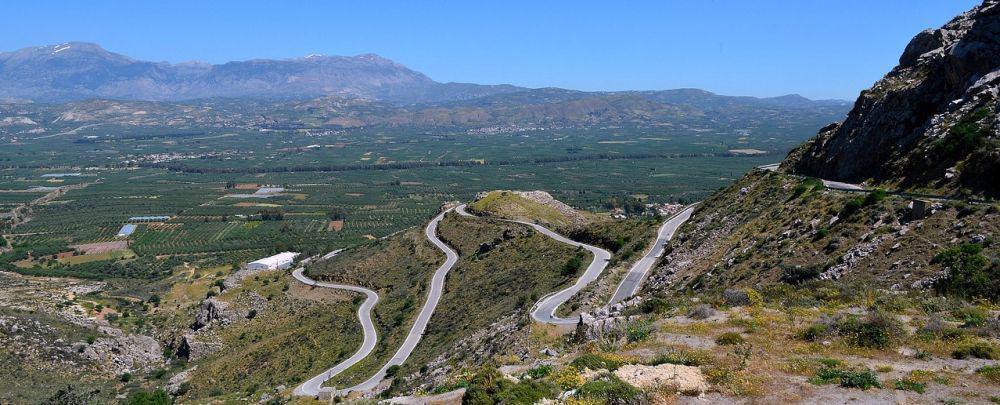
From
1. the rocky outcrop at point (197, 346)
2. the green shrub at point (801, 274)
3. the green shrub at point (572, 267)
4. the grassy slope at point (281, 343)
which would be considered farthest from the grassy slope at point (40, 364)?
the green shrub at point (801, 274)

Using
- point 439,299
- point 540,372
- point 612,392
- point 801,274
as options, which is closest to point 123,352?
point 439,299

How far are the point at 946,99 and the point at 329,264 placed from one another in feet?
221

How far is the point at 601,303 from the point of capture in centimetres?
3750

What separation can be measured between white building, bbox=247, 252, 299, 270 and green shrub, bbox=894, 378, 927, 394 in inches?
3495

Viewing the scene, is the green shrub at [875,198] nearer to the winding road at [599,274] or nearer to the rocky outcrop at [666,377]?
the winding road at [599,274]

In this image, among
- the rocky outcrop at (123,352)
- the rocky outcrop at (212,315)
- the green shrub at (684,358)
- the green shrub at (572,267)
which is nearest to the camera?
the green shrub at (684,358)

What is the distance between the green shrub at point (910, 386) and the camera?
629 inches

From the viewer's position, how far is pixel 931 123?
38688mm

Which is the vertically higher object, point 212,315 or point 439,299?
point 439,299

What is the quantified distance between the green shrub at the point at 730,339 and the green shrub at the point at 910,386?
527 cm

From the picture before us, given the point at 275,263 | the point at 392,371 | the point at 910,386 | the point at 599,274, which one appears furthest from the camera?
the point at 275,263

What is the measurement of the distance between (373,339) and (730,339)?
35890 mm

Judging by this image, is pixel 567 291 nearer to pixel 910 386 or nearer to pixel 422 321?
pixel 422 321

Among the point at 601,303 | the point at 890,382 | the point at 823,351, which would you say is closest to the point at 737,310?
the point at 823,351
